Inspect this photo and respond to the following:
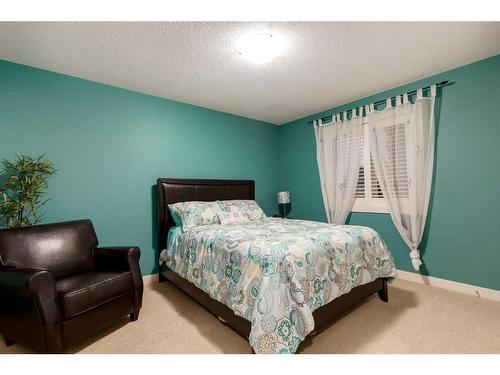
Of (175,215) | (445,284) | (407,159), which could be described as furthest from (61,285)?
(445,284)

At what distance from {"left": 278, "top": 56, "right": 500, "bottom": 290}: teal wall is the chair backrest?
363 cm

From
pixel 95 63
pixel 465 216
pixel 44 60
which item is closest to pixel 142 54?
pixel 95 63

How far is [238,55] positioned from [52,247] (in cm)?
242

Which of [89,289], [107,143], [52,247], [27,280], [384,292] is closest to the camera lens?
[27,280]

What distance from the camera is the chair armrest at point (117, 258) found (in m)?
2.04

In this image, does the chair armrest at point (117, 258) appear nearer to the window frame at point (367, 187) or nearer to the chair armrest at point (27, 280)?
the chair armrest at point (27, 280)

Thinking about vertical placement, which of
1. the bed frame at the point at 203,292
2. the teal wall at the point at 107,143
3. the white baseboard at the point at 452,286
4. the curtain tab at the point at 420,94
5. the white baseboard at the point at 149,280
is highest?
the curtain tab at the point at 420,94

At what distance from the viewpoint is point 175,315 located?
2.15 meters

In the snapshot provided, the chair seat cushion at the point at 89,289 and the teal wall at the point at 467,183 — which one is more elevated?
the teal wall at the point at 467,183

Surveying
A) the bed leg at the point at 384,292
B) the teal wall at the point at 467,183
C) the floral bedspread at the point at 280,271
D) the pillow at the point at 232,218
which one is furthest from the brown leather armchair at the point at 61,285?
the teal wall at the point at 467,183

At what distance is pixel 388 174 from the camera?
2938 millimetres

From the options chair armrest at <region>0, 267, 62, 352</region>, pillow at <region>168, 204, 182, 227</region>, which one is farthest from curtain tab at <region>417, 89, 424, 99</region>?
chair armrest at <region>0, 267, 62, 352</region>

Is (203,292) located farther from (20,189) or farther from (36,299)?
(20,189)

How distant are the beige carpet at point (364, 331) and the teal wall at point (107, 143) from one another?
1.14m
